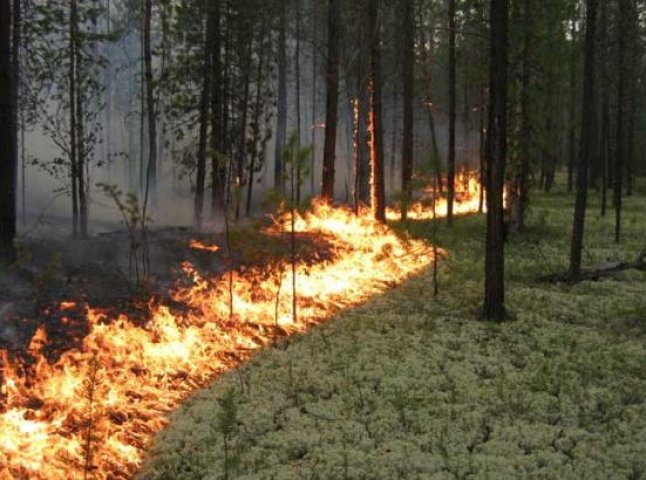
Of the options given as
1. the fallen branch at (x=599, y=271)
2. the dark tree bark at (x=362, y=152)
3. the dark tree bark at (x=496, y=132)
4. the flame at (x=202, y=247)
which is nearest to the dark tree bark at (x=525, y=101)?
the fallen branch at (x=599, y=271)

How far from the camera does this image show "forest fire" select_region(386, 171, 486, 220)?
24.9 meters

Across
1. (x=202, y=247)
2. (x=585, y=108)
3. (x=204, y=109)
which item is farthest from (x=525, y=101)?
(x=202, y=247)

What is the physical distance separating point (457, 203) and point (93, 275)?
23.4 m

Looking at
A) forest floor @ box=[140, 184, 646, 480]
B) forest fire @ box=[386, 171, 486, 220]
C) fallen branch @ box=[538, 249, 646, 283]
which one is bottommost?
forest floor @ box=[140, 184, 646, 480]

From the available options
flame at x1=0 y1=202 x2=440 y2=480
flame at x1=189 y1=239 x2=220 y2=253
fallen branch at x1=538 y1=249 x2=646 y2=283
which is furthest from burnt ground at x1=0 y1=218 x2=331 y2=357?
fallen branch at x1=538 y1=249 x2=646 y2=283

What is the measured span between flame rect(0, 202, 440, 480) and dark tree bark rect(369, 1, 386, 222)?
7007mm

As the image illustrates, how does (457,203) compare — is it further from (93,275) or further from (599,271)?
(93,275)

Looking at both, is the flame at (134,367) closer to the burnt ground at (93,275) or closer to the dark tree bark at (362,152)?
the burnt ground at (93,275)

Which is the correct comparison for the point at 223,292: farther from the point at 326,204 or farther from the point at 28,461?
the point at 326,204

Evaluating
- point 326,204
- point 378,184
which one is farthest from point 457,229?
point 326,204

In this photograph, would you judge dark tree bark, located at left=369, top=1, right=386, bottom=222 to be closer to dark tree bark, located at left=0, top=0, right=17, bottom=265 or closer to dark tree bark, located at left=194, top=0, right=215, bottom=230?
dark tree bark, located at left=194, top=0, right=215, bottom=230

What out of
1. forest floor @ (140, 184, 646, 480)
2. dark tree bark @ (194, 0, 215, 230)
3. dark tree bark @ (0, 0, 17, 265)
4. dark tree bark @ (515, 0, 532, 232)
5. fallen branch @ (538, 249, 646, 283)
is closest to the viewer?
forest floor @ (140, 184, 646, 480)

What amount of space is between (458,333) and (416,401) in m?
2.98

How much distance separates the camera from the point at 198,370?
8.23m
